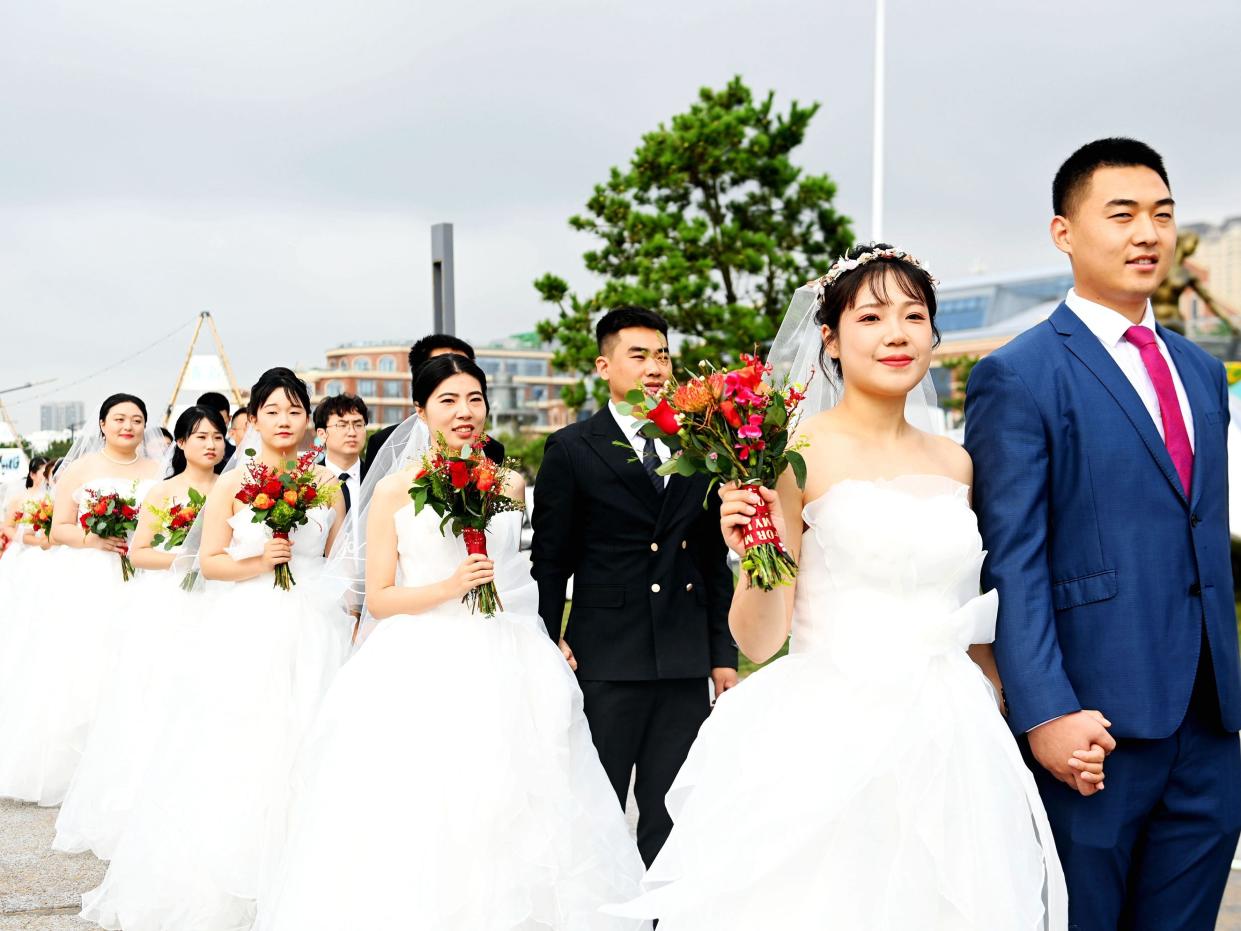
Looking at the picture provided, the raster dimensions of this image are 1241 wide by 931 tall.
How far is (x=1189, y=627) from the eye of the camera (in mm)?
3105

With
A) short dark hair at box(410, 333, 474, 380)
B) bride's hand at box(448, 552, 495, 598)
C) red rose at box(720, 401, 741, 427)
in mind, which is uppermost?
short dark hair at box(410, 333, 474, 380)

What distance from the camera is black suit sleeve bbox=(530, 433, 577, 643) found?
483 centimetres

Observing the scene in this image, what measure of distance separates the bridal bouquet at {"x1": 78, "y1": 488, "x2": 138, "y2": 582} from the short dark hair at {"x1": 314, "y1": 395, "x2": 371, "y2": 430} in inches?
52.7

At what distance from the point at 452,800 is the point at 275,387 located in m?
2.54

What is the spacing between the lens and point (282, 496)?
19.1ft

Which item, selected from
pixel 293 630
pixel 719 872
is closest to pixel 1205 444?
pixel 719 872

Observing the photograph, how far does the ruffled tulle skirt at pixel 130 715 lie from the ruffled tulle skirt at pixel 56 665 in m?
0.86

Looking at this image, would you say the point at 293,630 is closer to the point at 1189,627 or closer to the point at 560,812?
the point at 560,812

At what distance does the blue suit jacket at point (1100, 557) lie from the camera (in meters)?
3.05

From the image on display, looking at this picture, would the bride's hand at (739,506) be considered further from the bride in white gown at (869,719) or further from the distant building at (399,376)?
the distant building at (399,376)

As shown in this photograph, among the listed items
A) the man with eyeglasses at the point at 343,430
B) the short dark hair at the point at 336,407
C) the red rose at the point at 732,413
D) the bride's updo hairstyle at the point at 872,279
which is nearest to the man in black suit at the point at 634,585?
the bride's updo hairstyle at the point at 872,279

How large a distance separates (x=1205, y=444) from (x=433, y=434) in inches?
114

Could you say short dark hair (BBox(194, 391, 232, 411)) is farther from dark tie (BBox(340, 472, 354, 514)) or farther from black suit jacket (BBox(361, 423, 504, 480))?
black suit jacket (BBox(361, 423, 504, 480))

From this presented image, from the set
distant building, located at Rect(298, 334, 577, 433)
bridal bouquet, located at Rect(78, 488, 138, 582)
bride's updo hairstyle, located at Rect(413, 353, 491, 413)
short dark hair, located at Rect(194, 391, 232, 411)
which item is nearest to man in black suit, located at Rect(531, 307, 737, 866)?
bride's updo hairstyle, located at Rect(413, 353, 491, 413)
